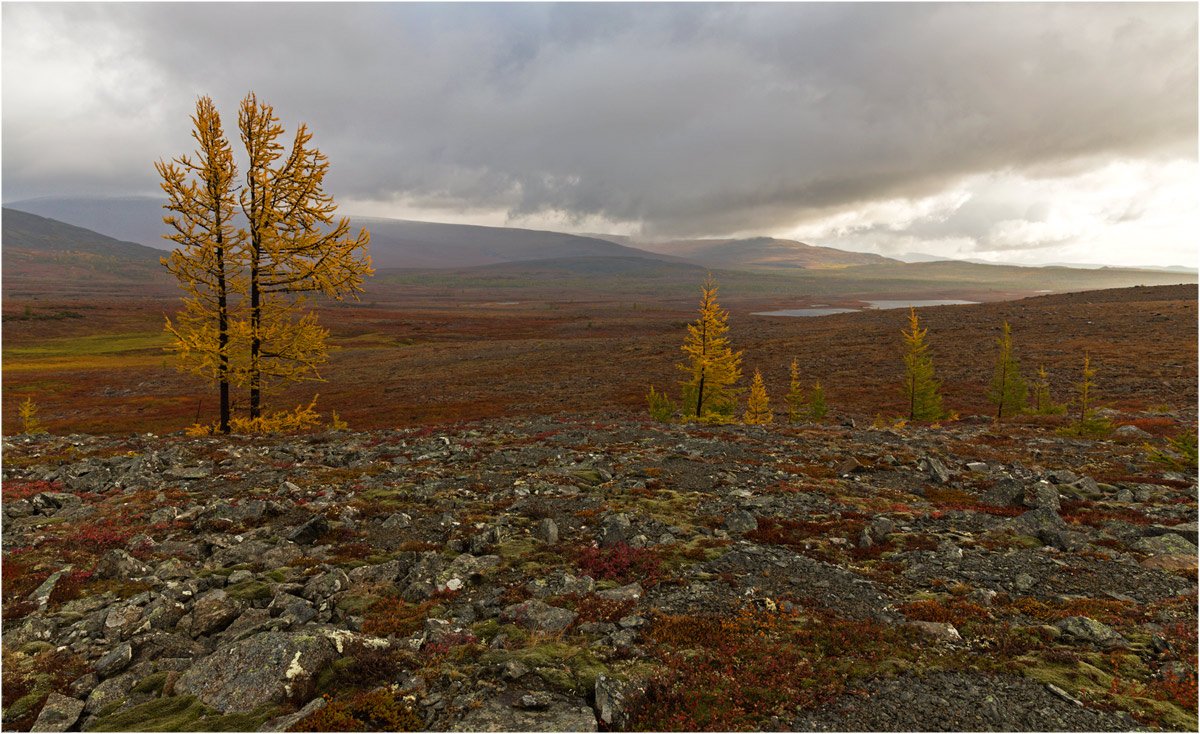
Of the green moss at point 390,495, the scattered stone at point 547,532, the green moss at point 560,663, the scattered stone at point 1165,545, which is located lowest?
the green moss at point 390,495

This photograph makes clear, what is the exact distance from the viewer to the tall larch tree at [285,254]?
1902 cm

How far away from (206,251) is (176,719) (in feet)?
56.7

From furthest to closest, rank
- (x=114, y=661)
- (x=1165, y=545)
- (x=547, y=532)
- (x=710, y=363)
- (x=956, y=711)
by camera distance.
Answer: (x=710, y=363) → (x=547, y=532) → (x=1165, y=545) → (x=114, y=661) → (x=956, y=711)

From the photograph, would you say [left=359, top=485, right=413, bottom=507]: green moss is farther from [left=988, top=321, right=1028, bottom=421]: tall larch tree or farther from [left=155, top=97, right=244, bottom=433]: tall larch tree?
[left=988, top=321, right=1028, bottom=421]: tall larch tree

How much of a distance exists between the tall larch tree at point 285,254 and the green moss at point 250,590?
1197 centimetres

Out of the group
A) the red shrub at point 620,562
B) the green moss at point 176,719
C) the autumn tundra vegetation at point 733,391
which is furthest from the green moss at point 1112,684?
the autumn tundra vegetation at point 733,391

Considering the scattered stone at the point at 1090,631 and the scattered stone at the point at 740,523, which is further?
the scattered stone at the point at 740,523

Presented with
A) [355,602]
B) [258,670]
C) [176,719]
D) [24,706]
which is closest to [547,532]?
[355,602]

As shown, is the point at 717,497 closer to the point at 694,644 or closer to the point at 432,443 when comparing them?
the point at 694,644

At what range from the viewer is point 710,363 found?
32969 millimetres

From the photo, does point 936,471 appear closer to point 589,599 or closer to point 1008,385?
point 589,599

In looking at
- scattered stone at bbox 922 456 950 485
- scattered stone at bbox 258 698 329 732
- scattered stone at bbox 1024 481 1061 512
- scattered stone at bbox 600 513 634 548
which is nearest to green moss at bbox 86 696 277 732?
scattered stone at bbox 258 698 329 732

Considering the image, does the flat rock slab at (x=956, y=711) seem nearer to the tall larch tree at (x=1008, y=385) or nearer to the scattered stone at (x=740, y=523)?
the scattered stone at (x=740, y=523)

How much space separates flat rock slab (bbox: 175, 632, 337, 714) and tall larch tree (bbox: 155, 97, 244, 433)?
49.3 ft
